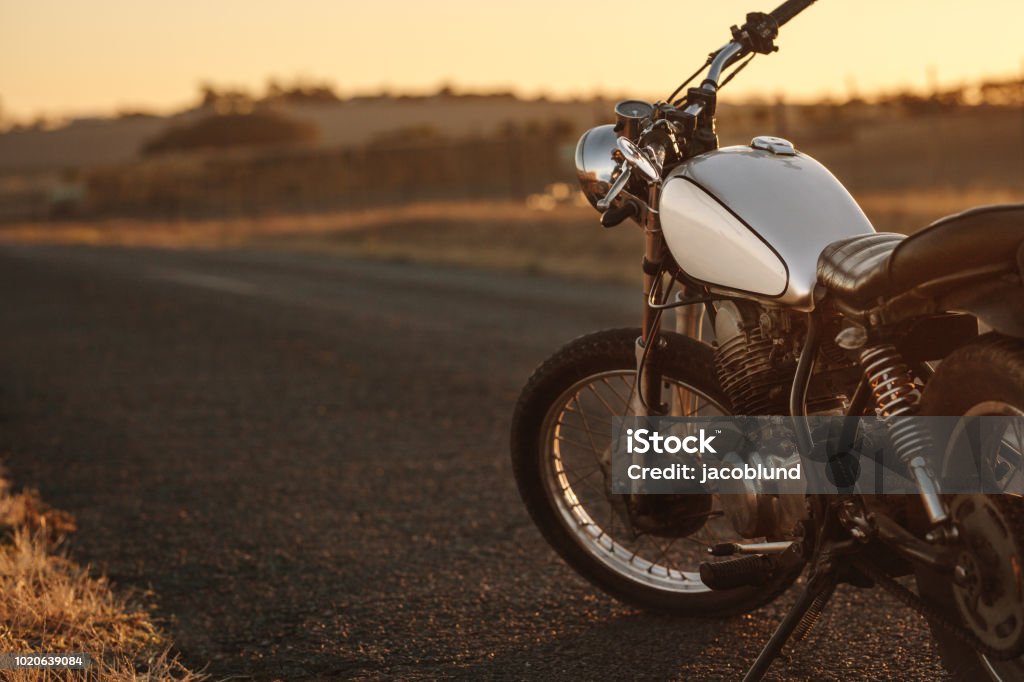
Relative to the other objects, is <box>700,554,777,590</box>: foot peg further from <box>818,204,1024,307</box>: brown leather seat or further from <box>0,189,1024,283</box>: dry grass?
<box>0,189,1024,283</box>: dry grass

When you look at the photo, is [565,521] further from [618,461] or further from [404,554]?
[404,554]

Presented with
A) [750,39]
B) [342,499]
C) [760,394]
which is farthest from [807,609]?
[342,499]

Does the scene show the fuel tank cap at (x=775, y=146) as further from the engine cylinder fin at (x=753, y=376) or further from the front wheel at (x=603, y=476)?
the front wheel at (x=603, y=476)

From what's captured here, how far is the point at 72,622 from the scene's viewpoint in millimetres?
3465

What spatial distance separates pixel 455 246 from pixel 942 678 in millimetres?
17960

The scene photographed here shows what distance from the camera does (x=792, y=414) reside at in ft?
9.07

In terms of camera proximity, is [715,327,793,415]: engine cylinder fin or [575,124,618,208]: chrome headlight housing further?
[575,124,618,208]: chrome headlight housing

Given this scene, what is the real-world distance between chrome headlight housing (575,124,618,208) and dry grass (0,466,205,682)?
5.41 feet

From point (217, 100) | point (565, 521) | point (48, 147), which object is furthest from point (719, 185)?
point (48, 147)

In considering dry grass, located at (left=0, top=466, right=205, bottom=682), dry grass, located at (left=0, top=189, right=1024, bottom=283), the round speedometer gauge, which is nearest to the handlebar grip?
the round speedometer gauge

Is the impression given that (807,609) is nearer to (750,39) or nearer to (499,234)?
(750,39)

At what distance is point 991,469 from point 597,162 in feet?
4.81

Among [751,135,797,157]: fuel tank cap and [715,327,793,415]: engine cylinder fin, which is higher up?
[751,135,797,157]: fuel tank cap

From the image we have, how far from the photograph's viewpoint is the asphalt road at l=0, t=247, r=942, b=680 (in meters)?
3.37
